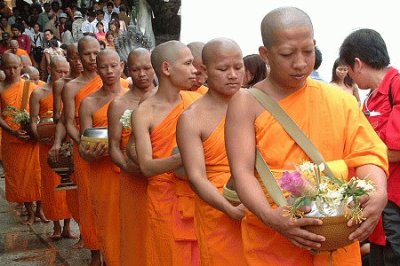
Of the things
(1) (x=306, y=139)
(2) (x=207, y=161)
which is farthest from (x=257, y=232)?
(2) (x=207, y=161)

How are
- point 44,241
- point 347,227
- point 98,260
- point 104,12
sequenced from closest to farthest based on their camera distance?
1. point 347,227
2. point 98,260
3. point 44,241
4. point 104,12

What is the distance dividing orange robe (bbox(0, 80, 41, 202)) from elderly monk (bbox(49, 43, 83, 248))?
1796 mm

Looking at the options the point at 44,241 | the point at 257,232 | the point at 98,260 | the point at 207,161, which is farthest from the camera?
the point at 44,241

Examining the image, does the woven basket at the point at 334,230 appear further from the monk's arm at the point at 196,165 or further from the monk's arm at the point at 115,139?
the monk's arm at the point at 115,139

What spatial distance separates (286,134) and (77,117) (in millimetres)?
4590

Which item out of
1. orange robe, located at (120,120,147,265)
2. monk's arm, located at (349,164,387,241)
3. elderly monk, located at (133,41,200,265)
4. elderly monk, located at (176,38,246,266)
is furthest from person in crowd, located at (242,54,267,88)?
monk's arm, located at (349,164,387,241)

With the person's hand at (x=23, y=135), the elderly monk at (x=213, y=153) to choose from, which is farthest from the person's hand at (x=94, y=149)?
the person's hand at (x=23, y=135)

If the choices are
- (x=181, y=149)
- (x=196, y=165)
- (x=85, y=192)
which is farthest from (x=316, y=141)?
(x=85, y=192)

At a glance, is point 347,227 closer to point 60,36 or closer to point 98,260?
point 98,260

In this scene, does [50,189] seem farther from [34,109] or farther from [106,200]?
[106,200]

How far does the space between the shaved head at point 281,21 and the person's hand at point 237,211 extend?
923 millimetres

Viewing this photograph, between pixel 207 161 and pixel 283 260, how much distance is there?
43.6 inches

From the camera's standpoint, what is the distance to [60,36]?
20250mm

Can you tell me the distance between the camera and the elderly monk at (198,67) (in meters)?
5.12
